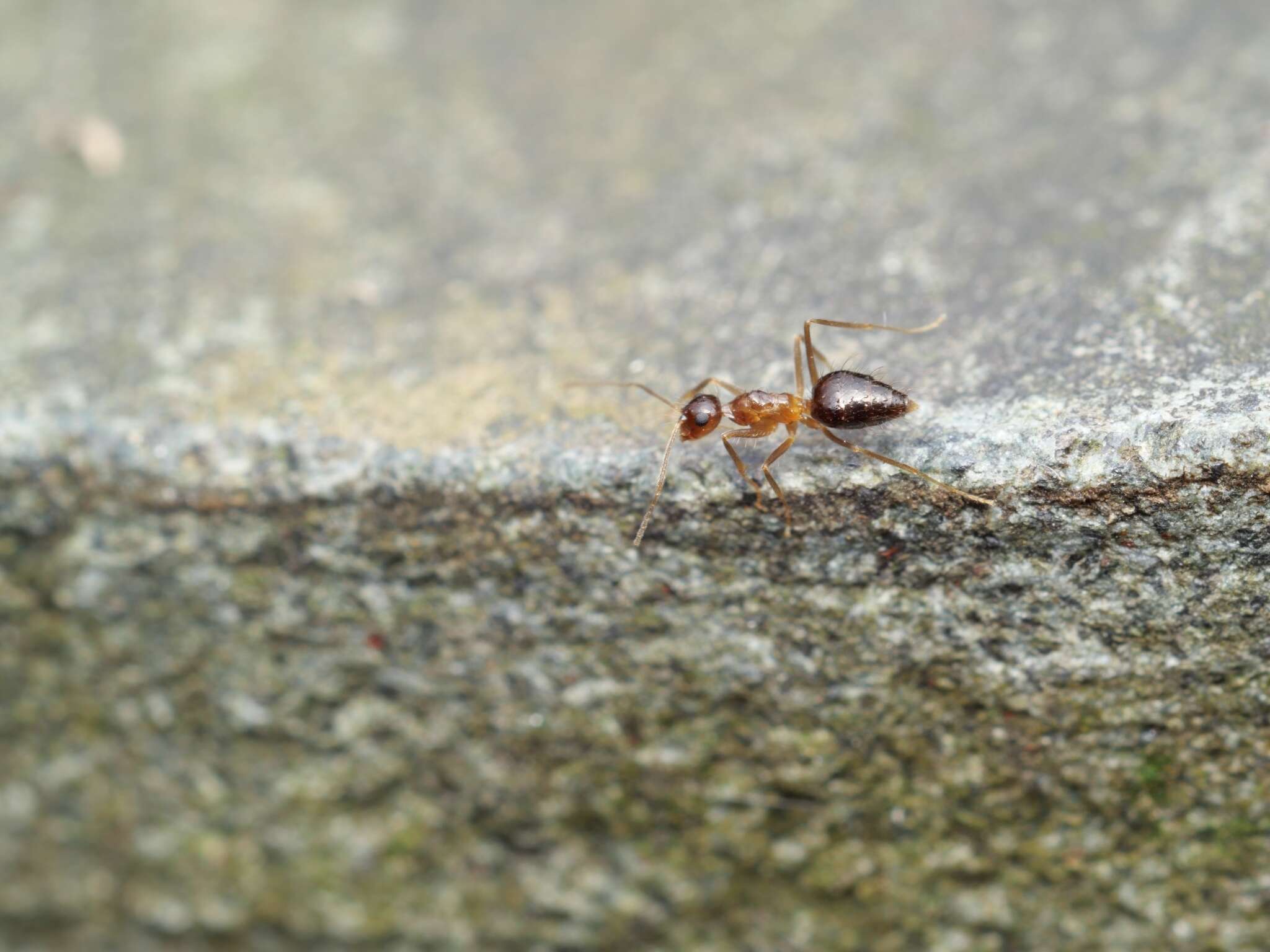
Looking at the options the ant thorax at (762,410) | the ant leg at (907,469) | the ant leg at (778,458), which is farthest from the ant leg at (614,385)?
the ant leg at (907,469)

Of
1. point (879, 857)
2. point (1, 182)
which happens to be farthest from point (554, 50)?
point (879, 857)

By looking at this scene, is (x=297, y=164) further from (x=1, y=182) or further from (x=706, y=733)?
(x=706, y=733)

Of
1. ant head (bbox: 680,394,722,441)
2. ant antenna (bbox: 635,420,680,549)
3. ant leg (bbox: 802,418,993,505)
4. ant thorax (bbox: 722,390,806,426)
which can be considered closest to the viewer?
ant leg (bbox: 802,418,993,505)

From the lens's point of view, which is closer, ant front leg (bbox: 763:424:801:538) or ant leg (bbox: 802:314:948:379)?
ant front leg (bbox: 763:424:801:538)

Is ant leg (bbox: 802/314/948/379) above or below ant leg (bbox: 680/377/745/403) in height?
above

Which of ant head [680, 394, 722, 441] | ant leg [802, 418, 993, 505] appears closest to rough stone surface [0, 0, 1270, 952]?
ant leg [802, 418, 993, 505]

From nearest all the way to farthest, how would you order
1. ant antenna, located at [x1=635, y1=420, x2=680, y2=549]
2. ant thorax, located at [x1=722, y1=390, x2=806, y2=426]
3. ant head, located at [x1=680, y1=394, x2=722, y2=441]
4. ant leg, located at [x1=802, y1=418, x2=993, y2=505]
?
ant leg, located at [x1=802, y1=418, x2=993, y2=505], ant antenna, located at [x1=635, y1=420, x2=680, y2=549], ant head, located at [x1=680, y1=394, x2=722, y2=441], ant thorax, located at [x1=722, y1=390, x2=806, y2=426]

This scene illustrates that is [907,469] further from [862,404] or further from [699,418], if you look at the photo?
[699,418]

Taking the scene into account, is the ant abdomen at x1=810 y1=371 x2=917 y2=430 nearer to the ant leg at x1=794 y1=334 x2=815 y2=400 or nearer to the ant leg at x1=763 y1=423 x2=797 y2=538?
the ant leg at x1=763 y1=423 x2=797 y2=538
